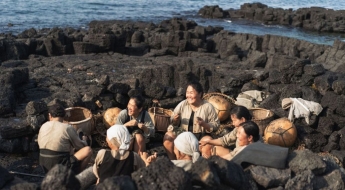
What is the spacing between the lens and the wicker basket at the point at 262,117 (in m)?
9.21

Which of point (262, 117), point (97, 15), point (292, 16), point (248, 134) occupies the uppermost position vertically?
point (248, 134)

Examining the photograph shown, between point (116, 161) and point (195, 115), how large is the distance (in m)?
2.73

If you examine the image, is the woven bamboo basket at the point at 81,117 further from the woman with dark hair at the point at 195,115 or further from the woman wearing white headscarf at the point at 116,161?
the woman wearing white headscarf at the point at 116,161

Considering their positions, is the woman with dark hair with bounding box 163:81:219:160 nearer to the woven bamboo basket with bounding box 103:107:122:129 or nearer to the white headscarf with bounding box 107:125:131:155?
the woven bamboo basket with bounding box 103:107:122:129

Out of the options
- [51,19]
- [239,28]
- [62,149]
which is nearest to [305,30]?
[239,28]

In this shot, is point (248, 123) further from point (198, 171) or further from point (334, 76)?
point (334, 76)

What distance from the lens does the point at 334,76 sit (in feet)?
36.2

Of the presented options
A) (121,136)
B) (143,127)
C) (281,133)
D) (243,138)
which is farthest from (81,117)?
(281,133)

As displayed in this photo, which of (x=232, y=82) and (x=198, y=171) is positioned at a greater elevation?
(x=198, y=171)

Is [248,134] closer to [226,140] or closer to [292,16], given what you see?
[226,140]

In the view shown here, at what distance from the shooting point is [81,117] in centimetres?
893

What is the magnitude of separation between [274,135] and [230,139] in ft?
5.28

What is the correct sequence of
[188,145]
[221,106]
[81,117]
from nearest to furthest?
1. [188,145]
2. [81,117]
3. [221,106]

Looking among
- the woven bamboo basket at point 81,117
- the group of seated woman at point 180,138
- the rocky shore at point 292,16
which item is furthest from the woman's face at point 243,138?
the rocky shore at point 292,16
